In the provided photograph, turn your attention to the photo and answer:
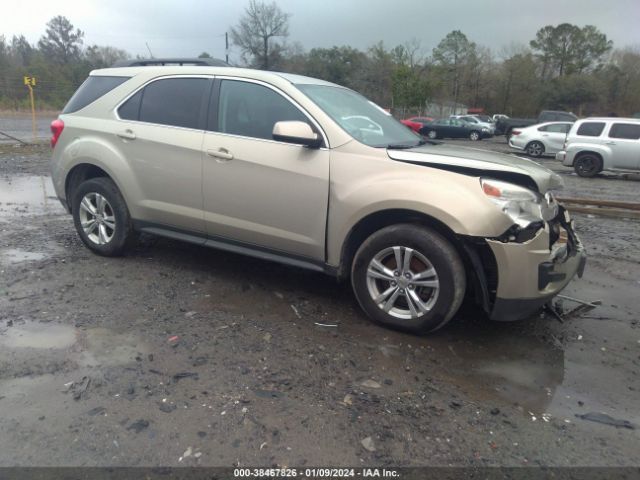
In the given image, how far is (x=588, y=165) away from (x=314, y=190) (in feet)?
44.0

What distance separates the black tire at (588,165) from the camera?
570 inches

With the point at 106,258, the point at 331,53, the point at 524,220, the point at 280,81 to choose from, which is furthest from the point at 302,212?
the point at 331,53

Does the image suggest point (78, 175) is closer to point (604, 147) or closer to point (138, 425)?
point (138, 425)

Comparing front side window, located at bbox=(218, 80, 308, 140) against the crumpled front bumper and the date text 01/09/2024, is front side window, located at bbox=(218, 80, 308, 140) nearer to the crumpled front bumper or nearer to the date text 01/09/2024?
the crumpled front bumper

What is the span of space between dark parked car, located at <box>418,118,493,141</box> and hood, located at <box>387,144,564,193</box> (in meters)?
30.7

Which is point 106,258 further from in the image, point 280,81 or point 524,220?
point 524,220

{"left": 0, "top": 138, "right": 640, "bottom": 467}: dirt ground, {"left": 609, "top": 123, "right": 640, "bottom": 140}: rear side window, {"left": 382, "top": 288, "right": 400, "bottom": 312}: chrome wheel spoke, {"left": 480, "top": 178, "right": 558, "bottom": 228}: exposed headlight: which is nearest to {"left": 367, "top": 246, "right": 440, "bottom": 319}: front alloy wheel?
{"left": 382, "top": 288, "right": 400, "bottom": 312}: chrome wheel spoke

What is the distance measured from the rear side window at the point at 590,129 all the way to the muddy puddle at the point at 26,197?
14.0 meters

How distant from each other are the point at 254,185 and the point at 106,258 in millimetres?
2048

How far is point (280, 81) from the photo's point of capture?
4.16 metres

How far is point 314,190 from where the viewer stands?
3.83m

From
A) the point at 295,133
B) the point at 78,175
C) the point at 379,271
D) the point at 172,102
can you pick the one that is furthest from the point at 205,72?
the point at 379,271

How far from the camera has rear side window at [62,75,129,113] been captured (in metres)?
5.00

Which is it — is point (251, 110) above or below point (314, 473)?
above
